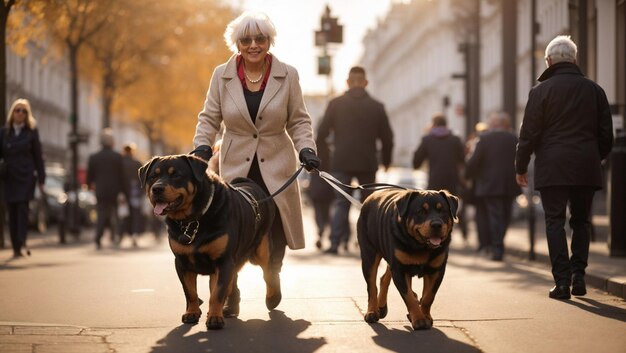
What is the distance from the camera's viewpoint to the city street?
22.4ft

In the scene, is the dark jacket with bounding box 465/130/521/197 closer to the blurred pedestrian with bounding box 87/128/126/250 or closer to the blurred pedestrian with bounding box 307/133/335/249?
the blurred pedestrian with bounding box 307/133/335/249

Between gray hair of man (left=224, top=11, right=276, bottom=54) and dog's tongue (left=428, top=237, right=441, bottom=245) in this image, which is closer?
dog's tongue (left=428, top=237, right=441, bottom=245)

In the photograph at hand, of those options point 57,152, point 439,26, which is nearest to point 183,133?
point 57,152

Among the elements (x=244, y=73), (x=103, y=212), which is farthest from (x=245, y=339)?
(x=103, y=212)

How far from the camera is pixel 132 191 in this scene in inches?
932

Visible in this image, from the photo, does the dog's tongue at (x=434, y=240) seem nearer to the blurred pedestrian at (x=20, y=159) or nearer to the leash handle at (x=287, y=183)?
the leash handle at (x=287, y=183)

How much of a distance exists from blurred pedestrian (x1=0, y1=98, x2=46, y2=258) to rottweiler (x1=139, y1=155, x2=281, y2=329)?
7763mm

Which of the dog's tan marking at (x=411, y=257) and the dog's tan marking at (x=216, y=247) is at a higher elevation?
the dog's tan marking at (x=216, y=247)

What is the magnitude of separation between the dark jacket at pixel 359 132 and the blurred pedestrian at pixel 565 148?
5470 millimetres

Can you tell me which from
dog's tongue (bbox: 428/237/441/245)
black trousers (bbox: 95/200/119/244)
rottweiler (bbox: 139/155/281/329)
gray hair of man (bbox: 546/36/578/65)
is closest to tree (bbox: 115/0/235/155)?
black trousers (bbox: 95/200/119/244)

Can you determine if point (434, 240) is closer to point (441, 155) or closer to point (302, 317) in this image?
point (302, 317)

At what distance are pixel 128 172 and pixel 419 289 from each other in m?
11.9

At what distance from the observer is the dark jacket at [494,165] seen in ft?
50.4

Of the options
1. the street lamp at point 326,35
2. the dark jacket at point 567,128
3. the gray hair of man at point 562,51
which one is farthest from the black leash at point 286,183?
the street lamp at point 326,35
